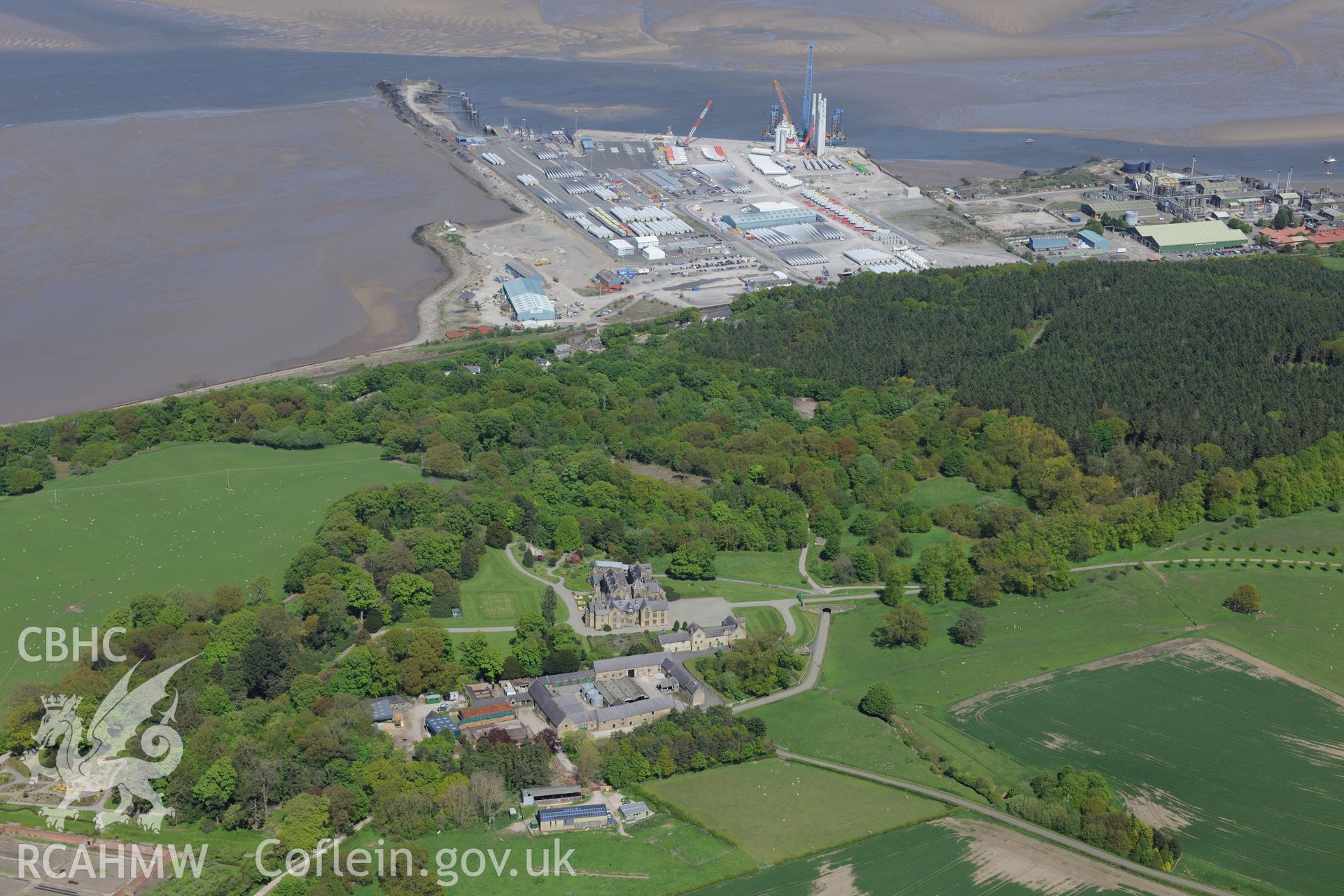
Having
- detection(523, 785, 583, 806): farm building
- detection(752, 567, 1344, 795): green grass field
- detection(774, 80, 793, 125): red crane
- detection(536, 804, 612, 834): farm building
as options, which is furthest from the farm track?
detection(774, 80, 793, 125): red crane

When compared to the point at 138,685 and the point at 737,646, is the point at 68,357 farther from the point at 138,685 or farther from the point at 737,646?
the point at 737,646

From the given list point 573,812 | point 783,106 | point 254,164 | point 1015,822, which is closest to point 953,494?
point 1015,822

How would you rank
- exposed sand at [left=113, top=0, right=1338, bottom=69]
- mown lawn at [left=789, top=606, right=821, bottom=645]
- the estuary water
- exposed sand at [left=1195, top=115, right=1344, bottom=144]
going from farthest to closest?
exposed sand at [left=113, top=0, right=1338, bottom=69] → exposed sand at [left=1195, top=115, right=1344, bottom=144] → the estuary water → mown lawn at [left=789, top=606, right=821, bottom=645]

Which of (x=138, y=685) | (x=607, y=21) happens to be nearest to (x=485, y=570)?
(x=138, y=685)

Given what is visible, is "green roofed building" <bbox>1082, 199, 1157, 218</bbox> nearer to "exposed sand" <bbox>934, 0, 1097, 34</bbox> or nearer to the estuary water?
the estuary water

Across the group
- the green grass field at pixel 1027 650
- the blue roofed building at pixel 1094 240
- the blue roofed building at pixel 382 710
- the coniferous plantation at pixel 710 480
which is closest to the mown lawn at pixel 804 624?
the green grass field at pixel 1027 650

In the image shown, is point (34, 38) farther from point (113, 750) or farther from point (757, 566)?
point (113, 750)
